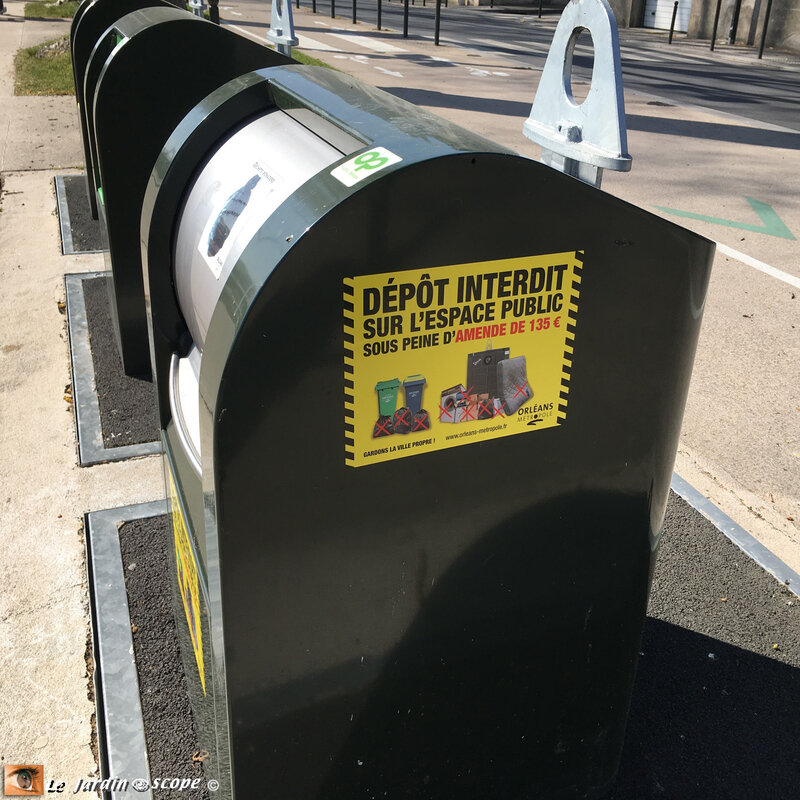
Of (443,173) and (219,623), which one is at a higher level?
(443,173)

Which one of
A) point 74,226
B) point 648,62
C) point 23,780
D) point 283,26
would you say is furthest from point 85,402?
point 648,62

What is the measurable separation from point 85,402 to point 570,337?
3.13 meters

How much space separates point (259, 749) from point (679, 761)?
55.1 inches

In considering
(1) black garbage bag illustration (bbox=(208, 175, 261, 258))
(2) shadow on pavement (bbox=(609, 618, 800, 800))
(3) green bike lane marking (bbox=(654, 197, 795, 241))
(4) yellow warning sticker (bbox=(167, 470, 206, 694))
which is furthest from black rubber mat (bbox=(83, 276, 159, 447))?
(3) green bike lane marking (bbox=(654, 197, 795, 241))

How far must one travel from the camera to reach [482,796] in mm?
2098

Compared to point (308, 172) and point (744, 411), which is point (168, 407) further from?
point (744, 411)

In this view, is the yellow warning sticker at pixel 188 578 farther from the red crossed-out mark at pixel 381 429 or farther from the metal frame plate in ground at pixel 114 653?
the red crossed-out mark at pixel 381 429

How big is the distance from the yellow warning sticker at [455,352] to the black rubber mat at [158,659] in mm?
1372

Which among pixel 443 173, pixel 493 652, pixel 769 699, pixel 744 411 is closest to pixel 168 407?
pixel 493 652

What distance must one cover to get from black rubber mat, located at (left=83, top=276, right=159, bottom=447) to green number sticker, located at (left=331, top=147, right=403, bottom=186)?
2789 millimetres

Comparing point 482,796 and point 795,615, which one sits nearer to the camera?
point 482,796

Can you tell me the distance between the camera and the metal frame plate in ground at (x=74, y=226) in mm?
6109

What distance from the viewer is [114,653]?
9.00 feet

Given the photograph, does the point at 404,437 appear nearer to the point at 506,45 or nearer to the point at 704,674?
the point at 704,674
